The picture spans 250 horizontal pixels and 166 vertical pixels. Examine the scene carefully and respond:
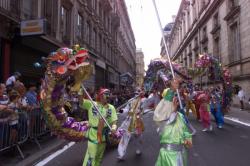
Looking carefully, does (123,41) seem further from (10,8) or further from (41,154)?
(41,154)

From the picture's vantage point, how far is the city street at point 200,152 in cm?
772

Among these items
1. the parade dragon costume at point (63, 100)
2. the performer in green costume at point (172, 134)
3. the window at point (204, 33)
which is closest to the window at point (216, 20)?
the window at point (204, 33)

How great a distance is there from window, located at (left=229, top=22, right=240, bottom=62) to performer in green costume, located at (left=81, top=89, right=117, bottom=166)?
24.0 m

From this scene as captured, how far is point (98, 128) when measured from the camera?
5.82 m

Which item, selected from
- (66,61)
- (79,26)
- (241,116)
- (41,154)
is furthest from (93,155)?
(79,26)

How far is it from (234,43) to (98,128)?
26.1 metres

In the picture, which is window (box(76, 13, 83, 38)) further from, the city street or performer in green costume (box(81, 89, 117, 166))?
performer in green costume (box(81, 89, 117, 166))

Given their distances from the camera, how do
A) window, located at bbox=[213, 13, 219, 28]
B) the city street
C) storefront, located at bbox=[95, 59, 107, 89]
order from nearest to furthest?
the city street → storefront, located at bbox=[95, 59, 107, 89] → window, located at bbox=[213, 13, 219, 28]

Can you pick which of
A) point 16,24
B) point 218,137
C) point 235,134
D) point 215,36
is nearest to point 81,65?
point 218,137

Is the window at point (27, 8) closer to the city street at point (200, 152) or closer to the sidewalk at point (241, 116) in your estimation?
the city street at point (200, 152)

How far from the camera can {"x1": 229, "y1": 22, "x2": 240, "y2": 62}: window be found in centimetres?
2847

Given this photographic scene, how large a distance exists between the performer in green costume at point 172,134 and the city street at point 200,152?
105 inches

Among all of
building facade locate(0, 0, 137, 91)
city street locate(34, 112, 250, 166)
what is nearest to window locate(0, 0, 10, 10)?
building facade locate(0, 0, 137, 91)

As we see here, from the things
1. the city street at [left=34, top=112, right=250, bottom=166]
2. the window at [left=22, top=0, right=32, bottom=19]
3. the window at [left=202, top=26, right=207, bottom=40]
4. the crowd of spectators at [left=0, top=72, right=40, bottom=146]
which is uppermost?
the window at [left=202, top=26, right=207, bottom=40]
